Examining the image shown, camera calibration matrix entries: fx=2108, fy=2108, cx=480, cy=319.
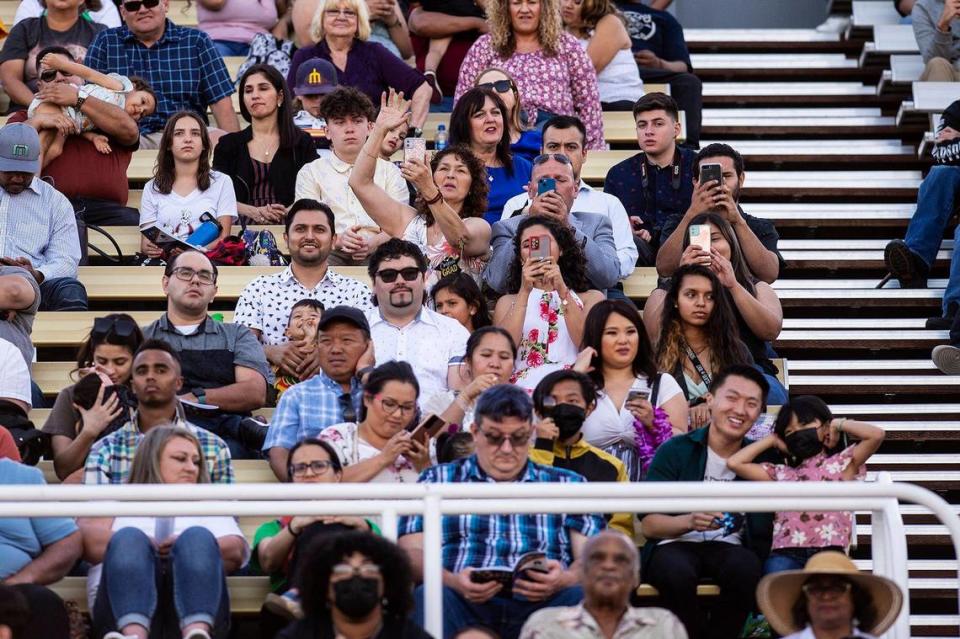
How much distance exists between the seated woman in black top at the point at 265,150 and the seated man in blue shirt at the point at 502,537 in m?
3.37

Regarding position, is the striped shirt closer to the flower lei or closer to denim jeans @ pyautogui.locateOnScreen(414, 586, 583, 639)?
the flower lei

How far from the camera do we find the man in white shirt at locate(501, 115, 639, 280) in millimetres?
9164

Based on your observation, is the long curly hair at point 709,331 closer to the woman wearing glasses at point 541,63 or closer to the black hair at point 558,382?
the black hair at point 558,382

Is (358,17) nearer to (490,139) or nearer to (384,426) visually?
(490,139)

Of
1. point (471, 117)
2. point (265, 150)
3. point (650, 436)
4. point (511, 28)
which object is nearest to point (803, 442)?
point (650, 436)

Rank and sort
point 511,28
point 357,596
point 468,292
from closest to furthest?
point 357,596
point 468,292
point 511,28

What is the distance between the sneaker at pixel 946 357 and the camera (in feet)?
31.2

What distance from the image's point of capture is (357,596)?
611 cm

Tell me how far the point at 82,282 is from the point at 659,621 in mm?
4090

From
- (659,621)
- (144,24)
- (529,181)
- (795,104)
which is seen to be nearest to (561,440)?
(659,621)

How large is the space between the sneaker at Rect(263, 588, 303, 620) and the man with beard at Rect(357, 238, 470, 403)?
1623mm

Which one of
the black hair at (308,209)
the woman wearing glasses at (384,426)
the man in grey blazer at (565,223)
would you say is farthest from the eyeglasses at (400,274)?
the woman wearing glasses at (384,426)

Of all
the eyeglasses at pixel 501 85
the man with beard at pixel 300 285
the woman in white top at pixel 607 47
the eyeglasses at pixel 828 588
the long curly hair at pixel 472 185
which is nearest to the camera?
the eyeglasses at pixel 828 588

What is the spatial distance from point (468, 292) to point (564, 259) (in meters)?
0.41
